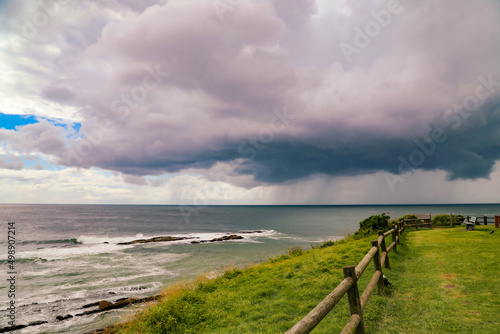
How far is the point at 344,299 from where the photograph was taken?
731 cm

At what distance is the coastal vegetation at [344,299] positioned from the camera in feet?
18.6

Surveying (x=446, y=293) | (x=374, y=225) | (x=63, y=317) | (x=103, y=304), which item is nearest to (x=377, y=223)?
(x=374, y=225)

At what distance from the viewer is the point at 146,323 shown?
855cm

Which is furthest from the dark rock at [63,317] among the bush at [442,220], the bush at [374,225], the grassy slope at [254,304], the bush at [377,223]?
the bush at [442,220]

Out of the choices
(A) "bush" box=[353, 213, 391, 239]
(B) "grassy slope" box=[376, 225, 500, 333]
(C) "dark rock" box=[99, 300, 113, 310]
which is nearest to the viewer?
(B) "grassy slope" box=[376, 225, 500, 333]

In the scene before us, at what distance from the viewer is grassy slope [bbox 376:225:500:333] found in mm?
5305

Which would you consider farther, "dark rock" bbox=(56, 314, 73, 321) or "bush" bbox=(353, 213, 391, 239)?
"bush" bbox=(353, 213, 391, 239)

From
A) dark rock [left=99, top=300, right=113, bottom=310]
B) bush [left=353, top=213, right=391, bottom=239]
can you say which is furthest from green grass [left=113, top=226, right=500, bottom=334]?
bush [left=353, top=213, right=391, bottom=239]

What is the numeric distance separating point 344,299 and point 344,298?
9 cm

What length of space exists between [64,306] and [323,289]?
15191mm

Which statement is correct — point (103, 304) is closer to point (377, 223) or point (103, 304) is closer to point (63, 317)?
point (63, 317)

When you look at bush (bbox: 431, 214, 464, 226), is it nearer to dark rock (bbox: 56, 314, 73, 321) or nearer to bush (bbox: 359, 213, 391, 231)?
bush (bbox: 359, 213, 391, 231)

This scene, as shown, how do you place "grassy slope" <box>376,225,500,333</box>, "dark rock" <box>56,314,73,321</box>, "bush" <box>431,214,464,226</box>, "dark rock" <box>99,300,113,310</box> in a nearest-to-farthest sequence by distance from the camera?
1. "grassy slope" <box>376,225,500,333</box>
2. "dark rock" <box>56,314,73,321</box>
3. "dark rock" <box>99,300,113,310</box>
4. "bush" <box>431,214,464,226</box>

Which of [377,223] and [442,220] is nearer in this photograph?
[377,223]
